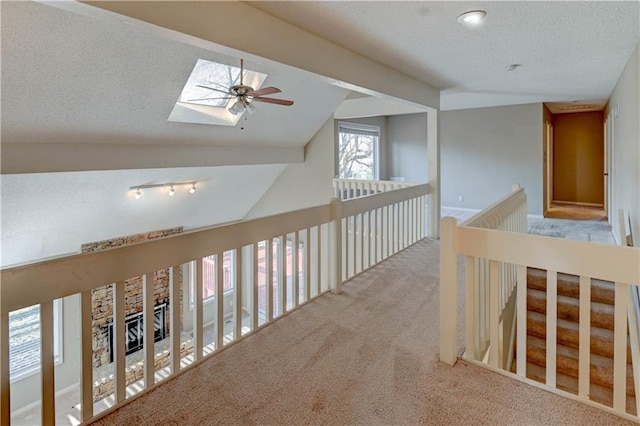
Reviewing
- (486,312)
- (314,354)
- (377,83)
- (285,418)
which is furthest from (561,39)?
(285,418)

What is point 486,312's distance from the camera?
245cm

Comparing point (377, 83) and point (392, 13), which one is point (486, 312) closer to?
point (392, 13)

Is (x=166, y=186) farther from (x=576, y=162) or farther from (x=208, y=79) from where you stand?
(x=576, y=162)

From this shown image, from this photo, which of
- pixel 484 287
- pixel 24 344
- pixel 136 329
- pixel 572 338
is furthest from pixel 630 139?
pixel 24 344

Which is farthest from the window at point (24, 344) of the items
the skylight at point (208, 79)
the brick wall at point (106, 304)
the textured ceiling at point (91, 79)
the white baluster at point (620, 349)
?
the white baluster at point (620, 349)

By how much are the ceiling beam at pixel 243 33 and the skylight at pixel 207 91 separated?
1733mm

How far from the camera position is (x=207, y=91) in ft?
15.9

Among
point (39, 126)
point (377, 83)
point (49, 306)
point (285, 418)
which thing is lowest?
point (285, 418)

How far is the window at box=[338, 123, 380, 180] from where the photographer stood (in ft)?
27.8

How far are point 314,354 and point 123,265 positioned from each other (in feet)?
3.87

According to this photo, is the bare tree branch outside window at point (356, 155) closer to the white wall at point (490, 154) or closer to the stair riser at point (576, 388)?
the white wall at point (490, 154)

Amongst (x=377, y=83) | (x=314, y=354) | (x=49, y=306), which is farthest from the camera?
(x=377, y=83)

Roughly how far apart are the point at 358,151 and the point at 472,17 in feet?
20.9

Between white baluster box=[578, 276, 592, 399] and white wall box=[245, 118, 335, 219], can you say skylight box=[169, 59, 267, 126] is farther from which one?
white baluster box=[578, 276, 592, 399]
